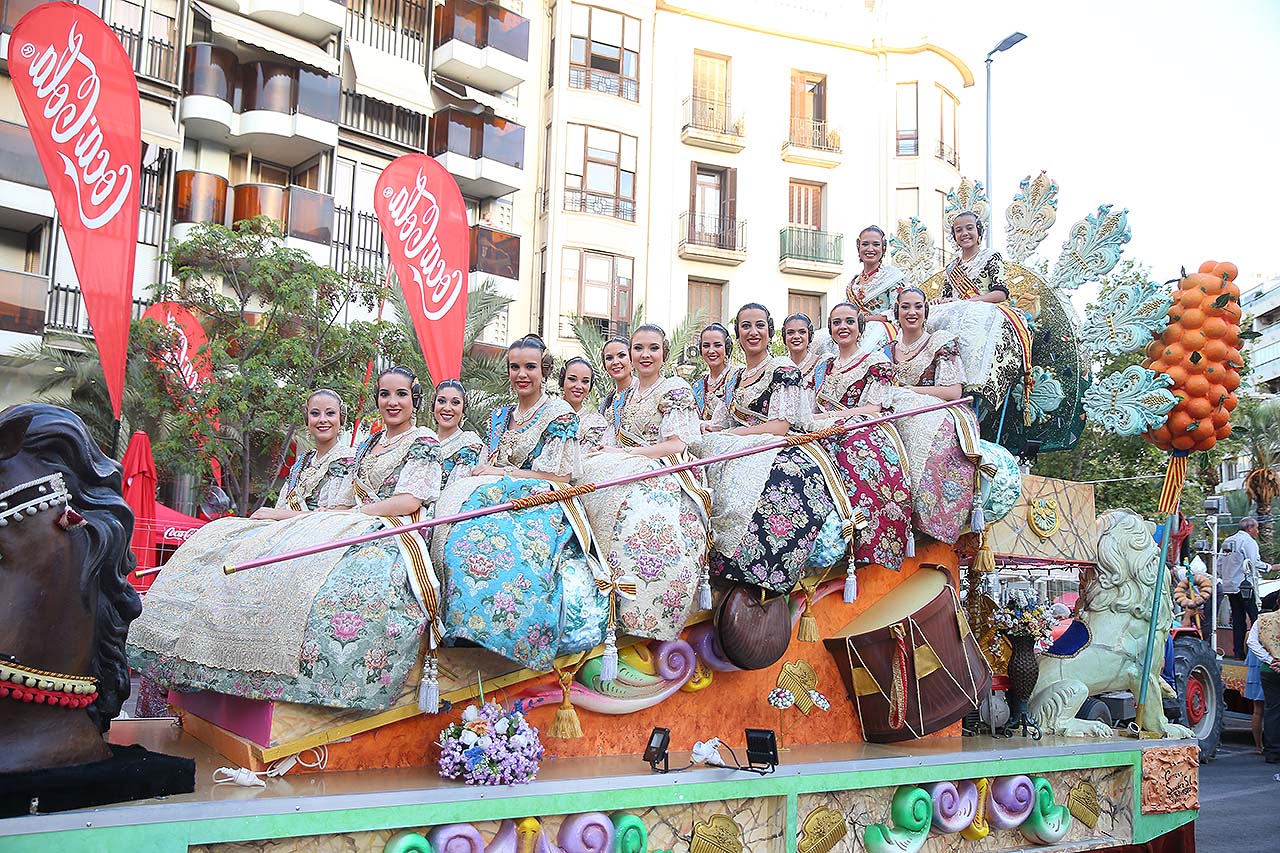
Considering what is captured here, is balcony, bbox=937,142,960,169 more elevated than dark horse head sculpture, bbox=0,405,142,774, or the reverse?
balcony, bbox=937,142,960,169

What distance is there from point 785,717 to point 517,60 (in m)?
20.0

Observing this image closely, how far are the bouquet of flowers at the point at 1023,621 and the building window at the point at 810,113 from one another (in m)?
20.5

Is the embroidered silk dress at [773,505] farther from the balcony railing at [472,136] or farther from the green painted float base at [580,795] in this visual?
the balcony railing at [472,136]

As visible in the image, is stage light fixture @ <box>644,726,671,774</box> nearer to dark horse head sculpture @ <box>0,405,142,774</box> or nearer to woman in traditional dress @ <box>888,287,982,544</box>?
dark horse head sculpture @ <box>0,405,142,774</box>

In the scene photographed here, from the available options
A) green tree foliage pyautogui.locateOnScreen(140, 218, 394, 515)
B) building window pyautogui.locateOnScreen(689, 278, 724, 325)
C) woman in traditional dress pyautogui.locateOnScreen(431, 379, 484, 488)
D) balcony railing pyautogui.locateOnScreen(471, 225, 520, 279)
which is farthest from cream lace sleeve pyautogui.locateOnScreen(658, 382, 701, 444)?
building window pyautogui.locateOnScreen(689, 278, 724, 325)

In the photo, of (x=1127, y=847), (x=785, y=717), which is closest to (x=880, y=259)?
(x=785, y=717)

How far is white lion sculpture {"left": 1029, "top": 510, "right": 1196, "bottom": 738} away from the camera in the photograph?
6781 mm

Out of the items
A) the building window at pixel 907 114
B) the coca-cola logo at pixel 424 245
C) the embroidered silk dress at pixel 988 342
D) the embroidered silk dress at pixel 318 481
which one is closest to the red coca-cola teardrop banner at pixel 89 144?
the coca-cola logo at pixel 424 245

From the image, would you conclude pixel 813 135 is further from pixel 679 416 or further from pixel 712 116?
pixel 679 416

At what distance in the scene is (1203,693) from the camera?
1117 cm

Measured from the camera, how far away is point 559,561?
473 cm

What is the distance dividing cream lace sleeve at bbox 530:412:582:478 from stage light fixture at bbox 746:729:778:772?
1.41m

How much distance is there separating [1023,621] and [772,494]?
227 centimetres

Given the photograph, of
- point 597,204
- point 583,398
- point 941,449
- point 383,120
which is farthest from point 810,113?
point 583,398
